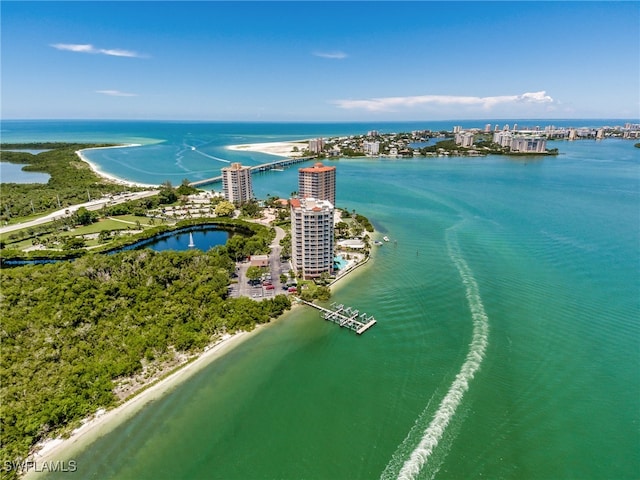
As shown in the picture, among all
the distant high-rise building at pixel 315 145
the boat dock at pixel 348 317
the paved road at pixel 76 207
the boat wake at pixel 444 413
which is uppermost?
the distant high-rise building at pixel 315 145

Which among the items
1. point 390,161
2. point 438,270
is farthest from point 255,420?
point 390,161

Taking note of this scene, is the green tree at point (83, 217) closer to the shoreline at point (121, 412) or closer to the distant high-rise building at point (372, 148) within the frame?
the shoreline at point (121, 412)

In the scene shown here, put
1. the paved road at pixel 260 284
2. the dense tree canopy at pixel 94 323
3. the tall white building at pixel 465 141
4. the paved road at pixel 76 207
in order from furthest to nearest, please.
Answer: the tall white building at pixel 465 141
the paved road at pixel 76 207
the paved road at pixel 260 284
the dense tree canopy at pixel 94 323

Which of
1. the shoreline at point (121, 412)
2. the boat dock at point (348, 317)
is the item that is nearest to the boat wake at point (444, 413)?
the boat dock at point (348, 317)

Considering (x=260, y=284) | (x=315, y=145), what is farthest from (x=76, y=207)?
(x=315, y=145)

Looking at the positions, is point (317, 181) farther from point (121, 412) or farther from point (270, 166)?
point (270, 166)

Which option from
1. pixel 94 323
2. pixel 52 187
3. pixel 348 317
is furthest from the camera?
pixel 52 187

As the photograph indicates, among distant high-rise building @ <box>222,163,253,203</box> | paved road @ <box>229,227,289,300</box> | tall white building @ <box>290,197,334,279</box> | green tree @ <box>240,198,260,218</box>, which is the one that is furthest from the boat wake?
distant high-rise building @ <box>222,163,253,203</box>
